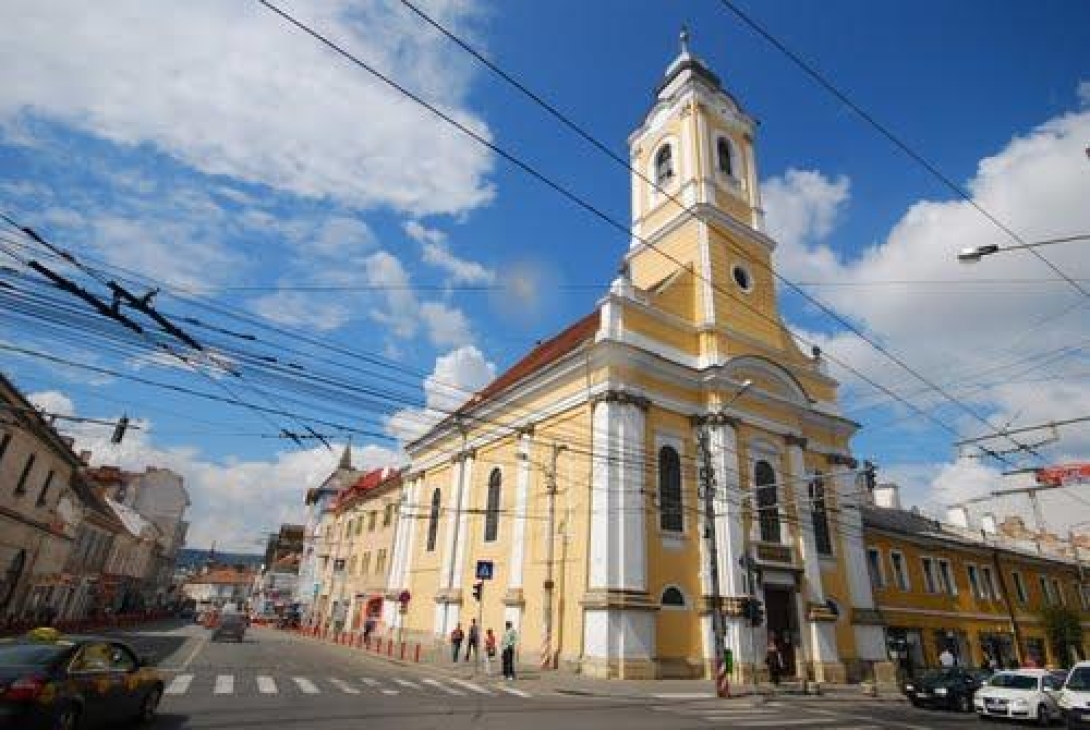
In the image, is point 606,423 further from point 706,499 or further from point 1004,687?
point 1004,687

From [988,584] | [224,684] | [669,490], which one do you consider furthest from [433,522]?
[988,584]

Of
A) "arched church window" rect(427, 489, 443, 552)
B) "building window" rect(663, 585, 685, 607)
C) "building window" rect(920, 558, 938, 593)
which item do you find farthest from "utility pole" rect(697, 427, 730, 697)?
"building window" rect(920, 558, 938, 593)

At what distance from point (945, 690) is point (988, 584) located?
69.3ft

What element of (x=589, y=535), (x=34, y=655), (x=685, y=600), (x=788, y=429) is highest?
(x=788, y=429)

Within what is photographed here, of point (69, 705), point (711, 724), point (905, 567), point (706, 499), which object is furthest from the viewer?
point (905, 567)

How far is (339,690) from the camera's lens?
13.6m

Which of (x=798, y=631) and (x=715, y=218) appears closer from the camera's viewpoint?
(x=798, y=631)

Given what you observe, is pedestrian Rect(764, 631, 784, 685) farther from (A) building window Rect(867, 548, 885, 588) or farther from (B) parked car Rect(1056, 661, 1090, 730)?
(A) building window Rect(867, 548, 885, 588)

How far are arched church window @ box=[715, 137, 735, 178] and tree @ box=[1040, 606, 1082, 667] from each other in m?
A: 29.1

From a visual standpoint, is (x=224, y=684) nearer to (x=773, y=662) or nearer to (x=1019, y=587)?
(x=773, y=662)

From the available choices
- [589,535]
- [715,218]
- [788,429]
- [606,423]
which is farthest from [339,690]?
[715,218]

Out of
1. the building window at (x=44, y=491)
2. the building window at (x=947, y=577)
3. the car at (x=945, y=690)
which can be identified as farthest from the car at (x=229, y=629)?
the building window at (x=947, y=577)

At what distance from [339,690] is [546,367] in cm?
1537

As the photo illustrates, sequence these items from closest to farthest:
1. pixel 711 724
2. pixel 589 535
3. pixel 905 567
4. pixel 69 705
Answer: pixel 69 705
pixel 711 724
pixel 589 535
pixel 905 567
